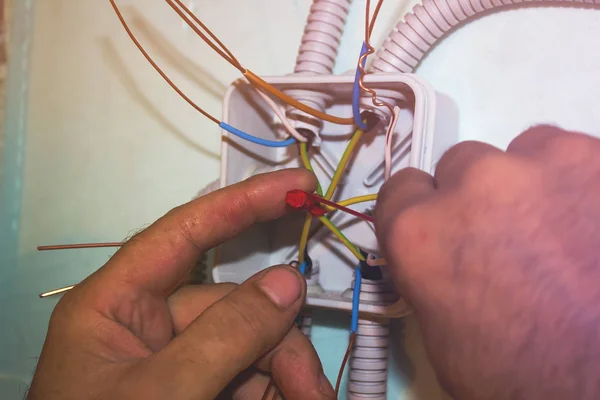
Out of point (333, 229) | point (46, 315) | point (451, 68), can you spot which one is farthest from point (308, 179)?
point (46, 315)

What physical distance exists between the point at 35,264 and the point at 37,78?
35cm

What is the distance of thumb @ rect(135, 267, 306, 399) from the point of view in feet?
1.71

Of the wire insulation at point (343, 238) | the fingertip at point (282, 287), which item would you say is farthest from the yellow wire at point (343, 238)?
the fingertip at point (282, 287)

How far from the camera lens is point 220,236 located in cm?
67

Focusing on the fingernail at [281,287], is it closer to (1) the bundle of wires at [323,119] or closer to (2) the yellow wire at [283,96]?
(1) the bundle of wires at [323,119]

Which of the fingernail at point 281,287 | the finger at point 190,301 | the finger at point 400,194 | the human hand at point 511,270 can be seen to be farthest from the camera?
the finger at point 190,301

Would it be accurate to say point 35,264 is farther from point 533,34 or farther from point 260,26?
point 533,34

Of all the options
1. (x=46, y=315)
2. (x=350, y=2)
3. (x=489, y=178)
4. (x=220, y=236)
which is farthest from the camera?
(x=46, y=315)

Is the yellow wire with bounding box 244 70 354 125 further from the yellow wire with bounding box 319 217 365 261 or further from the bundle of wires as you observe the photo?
the yellow wire with bounding box 319 217 365 261

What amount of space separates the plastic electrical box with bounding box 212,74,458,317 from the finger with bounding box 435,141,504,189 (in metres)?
0.09

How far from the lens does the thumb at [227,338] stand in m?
0.52

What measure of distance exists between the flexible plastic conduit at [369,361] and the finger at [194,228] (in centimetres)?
16

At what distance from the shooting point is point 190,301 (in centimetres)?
71

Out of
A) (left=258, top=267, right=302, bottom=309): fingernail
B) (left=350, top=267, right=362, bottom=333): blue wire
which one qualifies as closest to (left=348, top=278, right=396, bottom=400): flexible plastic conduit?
(left=350, top=267, right=362, bottom=333): blue wire
